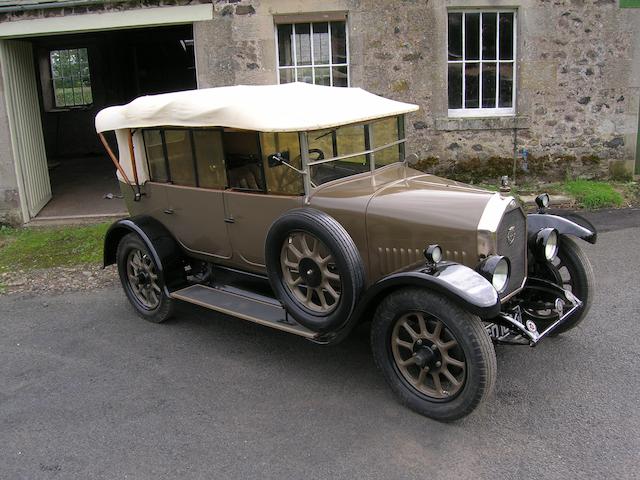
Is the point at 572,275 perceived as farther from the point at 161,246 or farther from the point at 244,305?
the point at 161,246

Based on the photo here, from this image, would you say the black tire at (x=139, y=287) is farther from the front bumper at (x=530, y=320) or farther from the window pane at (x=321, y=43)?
the window pane at (x=321, y=43)

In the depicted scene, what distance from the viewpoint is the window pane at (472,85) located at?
902 cm

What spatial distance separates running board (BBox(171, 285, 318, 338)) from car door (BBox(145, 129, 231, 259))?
1.00ft

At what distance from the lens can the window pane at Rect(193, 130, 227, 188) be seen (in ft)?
15.7

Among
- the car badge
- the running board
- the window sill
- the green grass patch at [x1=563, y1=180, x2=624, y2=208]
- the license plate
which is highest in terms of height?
the window sill

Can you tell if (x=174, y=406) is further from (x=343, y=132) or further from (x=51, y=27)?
(x=51, y=27)

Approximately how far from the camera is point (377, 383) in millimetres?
4062

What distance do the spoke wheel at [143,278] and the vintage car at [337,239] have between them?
16mm

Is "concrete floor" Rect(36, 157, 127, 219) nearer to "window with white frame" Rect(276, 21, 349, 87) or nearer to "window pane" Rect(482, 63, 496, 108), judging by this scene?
"window with white frame" Rect(276, 21, 349, 87)

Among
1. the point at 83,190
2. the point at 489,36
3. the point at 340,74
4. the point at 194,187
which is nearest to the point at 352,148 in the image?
the point at 194,187

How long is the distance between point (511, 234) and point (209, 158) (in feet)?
7.78

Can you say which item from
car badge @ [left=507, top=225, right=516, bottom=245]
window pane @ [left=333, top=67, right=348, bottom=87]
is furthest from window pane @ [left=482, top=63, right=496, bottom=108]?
car badge @ [left=507, top=225, right=516, bottom=245]

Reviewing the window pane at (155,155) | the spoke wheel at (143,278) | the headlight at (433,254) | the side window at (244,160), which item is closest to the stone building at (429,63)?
the window pane at (155,155)

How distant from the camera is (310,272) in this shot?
13.3 feet
